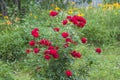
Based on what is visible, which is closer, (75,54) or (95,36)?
(75,54)

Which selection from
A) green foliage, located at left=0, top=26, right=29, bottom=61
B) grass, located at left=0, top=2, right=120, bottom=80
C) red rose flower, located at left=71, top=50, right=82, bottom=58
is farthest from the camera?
green foliage, located at left=0, top=26, right=29, bottom=61

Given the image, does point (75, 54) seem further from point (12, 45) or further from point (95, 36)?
point (95, 36)

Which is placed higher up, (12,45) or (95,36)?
(12,45)

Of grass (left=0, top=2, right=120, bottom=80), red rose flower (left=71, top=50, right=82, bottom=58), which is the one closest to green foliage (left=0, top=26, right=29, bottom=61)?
grass (left=0, top=2, right=120, bottom=80)

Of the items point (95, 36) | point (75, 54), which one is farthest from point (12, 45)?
point (75, 54)

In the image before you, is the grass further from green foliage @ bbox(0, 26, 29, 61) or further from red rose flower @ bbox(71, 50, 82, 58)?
red rose flower @ bbox(71, 50, 82, 58)

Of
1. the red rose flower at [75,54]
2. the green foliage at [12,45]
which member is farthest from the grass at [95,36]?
the red rose flower at [75,54]

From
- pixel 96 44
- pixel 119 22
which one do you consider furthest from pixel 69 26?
pixel 119 22

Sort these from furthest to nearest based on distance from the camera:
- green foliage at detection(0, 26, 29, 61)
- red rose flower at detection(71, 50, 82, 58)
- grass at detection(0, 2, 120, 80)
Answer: green foliage at detection(0, 26, 29, 61)
grass at detection(0, 2, 120, 80)
red rose flower at detection(71, 50, 82, 58)

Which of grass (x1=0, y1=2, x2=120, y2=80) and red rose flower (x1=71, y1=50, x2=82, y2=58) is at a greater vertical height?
red rose flower (x1=71, y1=50, x2=82, y2=58)

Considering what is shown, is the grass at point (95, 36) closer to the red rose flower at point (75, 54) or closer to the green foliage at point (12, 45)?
the green foliage at point (12, 45)

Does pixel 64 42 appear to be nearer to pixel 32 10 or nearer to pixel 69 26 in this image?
pixel 69 26

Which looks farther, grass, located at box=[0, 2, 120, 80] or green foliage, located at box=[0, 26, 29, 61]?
green foliage, located at box=[0, 26, 29, 61]

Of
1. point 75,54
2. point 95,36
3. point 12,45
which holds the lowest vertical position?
point 95,36
